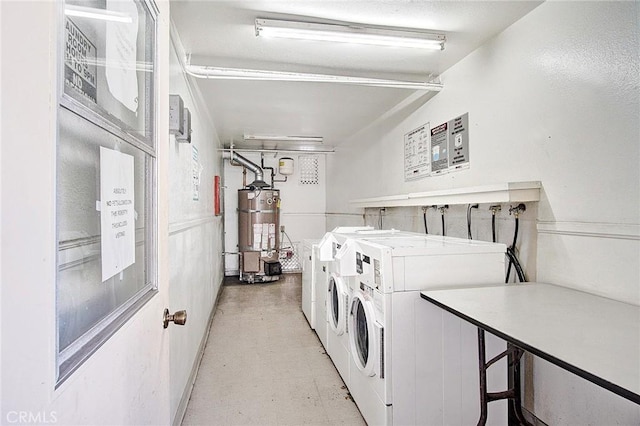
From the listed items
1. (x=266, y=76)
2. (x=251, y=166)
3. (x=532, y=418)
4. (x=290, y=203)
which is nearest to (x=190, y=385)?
(x=532, y=418)

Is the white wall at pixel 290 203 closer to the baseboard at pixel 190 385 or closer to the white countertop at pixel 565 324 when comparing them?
the baseboard at pixel 190 385

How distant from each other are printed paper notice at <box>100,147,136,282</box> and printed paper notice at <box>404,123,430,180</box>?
2.56 m

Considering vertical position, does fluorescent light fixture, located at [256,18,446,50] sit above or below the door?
above

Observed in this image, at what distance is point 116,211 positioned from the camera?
787 mm

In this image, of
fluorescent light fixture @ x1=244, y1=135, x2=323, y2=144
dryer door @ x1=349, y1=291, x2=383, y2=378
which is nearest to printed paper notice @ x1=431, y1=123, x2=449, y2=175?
dryer door @ x1=349, y1=291, x2=383, y2=378

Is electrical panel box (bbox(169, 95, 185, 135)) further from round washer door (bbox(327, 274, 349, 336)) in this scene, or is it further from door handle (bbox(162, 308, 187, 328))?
round washer door (bbox(327, 274, 349, 336))

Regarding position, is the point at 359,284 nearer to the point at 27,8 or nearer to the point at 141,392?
the point at 141,392

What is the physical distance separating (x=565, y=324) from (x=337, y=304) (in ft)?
5.09

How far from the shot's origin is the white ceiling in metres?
1.82

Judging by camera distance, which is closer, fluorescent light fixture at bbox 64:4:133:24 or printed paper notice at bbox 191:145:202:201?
fluorescent light fixture at bbox 64:4:133:24

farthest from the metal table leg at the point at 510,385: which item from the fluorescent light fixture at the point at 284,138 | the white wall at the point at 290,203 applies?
the white wall at the point at 290,203

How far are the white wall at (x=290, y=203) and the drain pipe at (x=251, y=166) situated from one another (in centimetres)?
29

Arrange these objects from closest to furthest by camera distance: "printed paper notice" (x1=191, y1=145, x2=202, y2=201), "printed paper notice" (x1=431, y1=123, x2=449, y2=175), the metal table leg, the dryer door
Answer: the metal table leg → the dryer door → "printed paper notice" (x1=191, y1=145, x2=202, y2=201) → "printed paper notice" (x1=431, y1=123, x2=449, y2=175)

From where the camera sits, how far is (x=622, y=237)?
146cm
